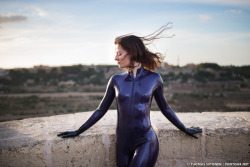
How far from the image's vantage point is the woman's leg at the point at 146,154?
1381 mm

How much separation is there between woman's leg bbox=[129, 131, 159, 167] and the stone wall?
277 mm

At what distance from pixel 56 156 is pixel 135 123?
656mm

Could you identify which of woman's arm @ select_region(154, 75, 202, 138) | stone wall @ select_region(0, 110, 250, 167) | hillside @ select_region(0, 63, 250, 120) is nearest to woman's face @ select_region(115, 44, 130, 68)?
woman's arm @ select_region(154, 75, 202, 138)

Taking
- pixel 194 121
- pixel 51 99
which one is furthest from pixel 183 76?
pixel 194 121

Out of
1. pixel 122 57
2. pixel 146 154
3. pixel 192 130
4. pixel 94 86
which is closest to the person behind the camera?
pixel 146 154

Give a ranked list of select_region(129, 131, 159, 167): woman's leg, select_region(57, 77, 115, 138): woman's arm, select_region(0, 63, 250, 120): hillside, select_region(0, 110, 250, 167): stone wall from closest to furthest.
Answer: select_region(129, 131, 159, 167): woman's leg < select_region(0, 110, 250, 167): stone wall < select_region(57, 77, 115, 138): woman's arm < select_region(0, 63, 250, 120): hillside

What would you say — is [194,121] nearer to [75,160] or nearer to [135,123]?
[135,123]

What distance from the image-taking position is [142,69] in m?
1.62

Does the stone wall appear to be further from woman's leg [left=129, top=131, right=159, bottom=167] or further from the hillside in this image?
the hillside

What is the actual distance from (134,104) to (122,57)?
0.38m

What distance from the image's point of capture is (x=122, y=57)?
1584 mm

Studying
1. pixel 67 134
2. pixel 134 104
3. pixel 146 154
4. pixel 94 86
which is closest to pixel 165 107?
pixel 134 104

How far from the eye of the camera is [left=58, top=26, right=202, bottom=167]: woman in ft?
4.80

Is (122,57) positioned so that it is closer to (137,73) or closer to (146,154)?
(137,73)
